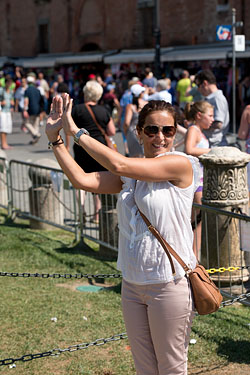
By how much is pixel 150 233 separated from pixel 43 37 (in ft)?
145

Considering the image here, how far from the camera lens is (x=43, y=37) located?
46.2 metres

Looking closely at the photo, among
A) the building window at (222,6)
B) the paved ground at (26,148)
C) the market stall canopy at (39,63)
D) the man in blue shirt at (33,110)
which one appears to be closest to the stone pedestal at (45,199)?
the paved ground at (26,148)

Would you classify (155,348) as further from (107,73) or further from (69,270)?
(107,73)

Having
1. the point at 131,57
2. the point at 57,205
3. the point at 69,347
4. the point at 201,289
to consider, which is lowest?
the point at 69,347

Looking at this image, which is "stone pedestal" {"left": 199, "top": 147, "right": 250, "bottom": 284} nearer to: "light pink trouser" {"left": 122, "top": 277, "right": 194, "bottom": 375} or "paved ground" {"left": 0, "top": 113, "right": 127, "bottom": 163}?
"light pink trouser" {"left": 122, "top": 277, "right": 194, "bottom": 375}

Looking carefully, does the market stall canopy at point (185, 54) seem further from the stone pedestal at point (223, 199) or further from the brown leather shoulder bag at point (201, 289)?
the brown leather shoulder bag at point (201, 289)

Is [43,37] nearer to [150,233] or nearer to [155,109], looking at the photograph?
[155,109]

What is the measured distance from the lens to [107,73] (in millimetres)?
31031

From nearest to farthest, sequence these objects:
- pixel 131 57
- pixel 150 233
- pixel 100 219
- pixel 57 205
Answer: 1. pixel 150 233
2. pixel 100 219
3. pixel 57 205
4. pixel 131 57

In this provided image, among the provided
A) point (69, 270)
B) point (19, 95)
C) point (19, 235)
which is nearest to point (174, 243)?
point (69, 270)

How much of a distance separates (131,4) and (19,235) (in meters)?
30.9

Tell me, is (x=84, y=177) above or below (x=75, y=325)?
above

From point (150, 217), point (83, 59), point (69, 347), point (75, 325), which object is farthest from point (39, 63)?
point (150, 217)

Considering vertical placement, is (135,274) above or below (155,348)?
above
